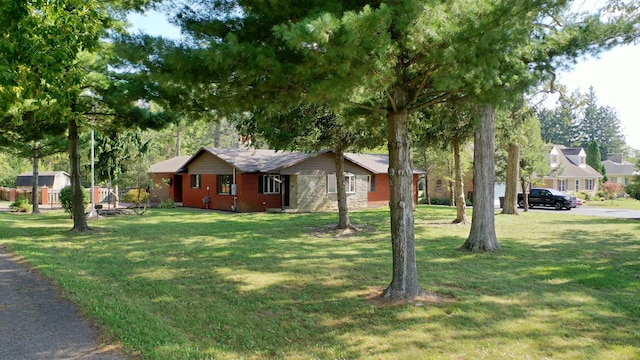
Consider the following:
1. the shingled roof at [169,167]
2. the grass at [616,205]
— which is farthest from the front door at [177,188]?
the grass at [616,205]

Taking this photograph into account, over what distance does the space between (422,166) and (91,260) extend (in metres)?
28.6

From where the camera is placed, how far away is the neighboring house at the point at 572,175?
49.7 metres

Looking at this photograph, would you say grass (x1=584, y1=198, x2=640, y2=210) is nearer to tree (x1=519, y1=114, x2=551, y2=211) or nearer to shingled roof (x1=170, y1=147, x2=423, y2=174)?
tree (x1=519, y1=114, x2=551, y2=211)

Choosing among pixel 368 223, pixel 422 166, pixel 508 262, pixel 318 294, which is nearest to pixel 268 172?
pixel 368 223

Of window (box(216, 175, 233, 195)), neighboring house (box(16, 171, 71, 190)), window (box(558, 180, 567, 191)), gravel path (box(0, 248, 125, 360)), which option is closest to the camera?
gravel path (box(0, 248, 125, 360))

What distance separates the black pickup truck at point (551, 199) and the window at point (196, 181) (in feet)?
76.0

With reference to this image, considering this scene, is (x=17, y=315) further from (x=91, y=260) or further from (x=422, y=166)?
(x=422, y=166)

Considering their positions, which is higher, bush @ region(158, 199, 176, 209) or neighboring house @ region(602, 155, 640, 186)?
neighboring house @ region(602, 155, 640, 186)

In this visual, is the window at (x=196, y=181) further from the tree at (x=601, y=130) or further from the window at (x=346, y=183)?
the tree at (x=601, y=130)

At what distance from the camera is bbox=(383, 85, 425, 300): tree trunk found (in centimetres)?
725

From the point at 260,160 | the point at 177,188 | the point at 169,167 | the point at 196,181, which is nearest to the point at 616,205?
the point at 260,160

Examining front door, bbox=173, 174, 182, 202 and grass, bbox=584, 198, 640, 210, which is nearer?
front door, bbox=173, 174, 182, 202

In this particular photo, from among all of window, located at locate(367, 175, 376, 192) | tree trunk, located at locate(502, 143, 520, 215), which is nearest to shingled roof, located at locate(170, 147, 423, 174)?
window, located at locate(367, 175, 376, 192)

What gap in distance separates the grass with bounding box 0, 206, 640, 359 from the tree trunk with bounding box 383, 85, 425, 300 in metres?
0.44
